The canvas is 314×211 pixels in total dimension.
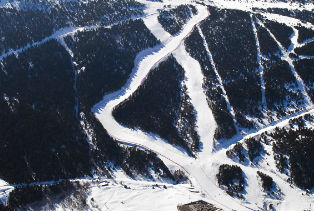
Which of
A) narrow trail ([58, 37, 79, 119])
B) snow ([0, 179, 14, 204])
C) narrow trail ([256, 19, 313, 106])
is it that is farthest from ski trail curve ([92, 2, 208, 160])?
narrow trail ([256, 19, 313, 106])

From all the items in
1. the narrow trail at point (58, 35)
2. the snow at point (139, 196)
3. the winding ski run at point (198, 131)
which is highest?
the narrow trail at point (58, 35)

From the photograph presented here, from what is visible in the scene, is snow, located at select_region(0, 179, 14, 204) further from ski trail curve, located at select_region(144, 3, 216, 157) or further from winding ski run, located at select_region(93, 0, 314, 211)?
ski trail curve, located at select_region(144, 3, 216, 157)

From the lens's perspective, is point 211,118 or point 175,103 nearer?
point 211,118

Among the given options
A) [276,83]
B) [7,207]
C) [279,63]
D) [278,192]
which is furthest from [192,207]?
[279,63]

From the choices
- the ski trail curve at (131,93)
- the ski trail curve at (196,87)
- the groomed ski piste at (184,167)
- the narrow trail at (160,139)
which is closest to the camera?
the groomed ski piste at (184,167)

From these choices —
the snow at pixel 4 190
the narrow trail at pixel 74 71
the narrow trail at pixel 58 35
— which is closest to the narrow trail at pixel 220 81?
the narrow trail at pixel 58 35

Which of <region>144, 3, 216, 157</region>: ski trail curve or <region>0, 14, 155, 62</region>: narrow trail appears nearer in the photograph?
→ <region>144, 3, 216, 157</region>: ski trail curve

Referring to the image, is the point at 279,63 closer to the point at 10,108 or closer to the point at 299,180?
the point at 299,180

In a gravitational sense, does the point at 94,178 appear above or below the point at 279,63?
below

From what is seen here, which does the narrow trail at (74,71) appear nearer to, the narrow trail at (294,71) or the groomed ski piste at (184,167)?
the groomed ski piste at (184,167)
